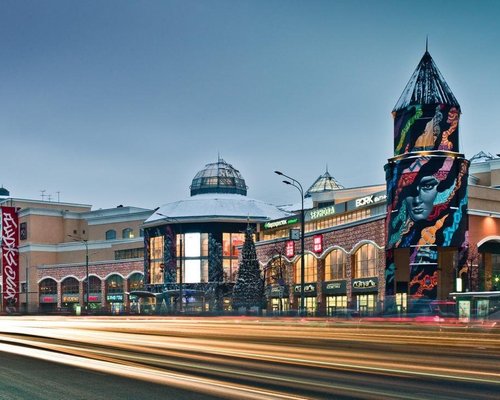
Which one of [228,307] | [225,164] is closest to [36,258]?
[225,164]

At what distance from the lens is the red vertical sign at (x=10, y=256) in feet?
402

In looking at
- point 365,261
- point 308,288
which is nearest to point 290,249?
point 308,288

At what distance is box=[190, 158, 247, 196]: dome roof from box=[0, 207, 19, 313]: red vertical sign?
27.8 metres

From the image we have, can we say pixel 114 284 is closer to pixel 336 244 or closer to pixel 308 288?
pixel 308 288

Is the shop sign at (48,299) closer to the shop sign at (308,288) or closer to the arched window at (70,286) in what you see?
the arched window at (70,286)

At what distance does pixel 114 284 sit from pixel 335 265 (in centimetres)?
4987

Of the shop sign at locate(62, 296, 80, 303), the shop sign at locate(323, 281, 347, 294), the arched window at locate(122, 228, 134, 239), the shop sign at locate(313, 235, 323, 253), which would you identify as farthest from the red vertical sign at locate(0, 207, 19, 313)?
the shop sign at locate(323, 281, 347, 294)

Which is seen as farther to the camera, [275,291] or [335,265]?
[275,291]

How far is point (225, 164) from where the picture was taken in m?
121

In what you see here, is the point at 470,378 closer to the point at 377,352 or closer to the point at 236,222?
the point at 377,352

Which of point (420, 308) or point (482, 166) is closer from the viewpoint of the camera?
point (420, 308)

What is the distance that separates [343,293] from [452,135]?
18.9m

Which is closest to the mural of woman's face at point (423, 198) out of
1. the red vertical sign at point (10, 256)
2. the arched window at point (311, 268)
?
the arched window at point (311, 268)

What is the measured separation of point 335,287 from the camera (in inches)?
3073
